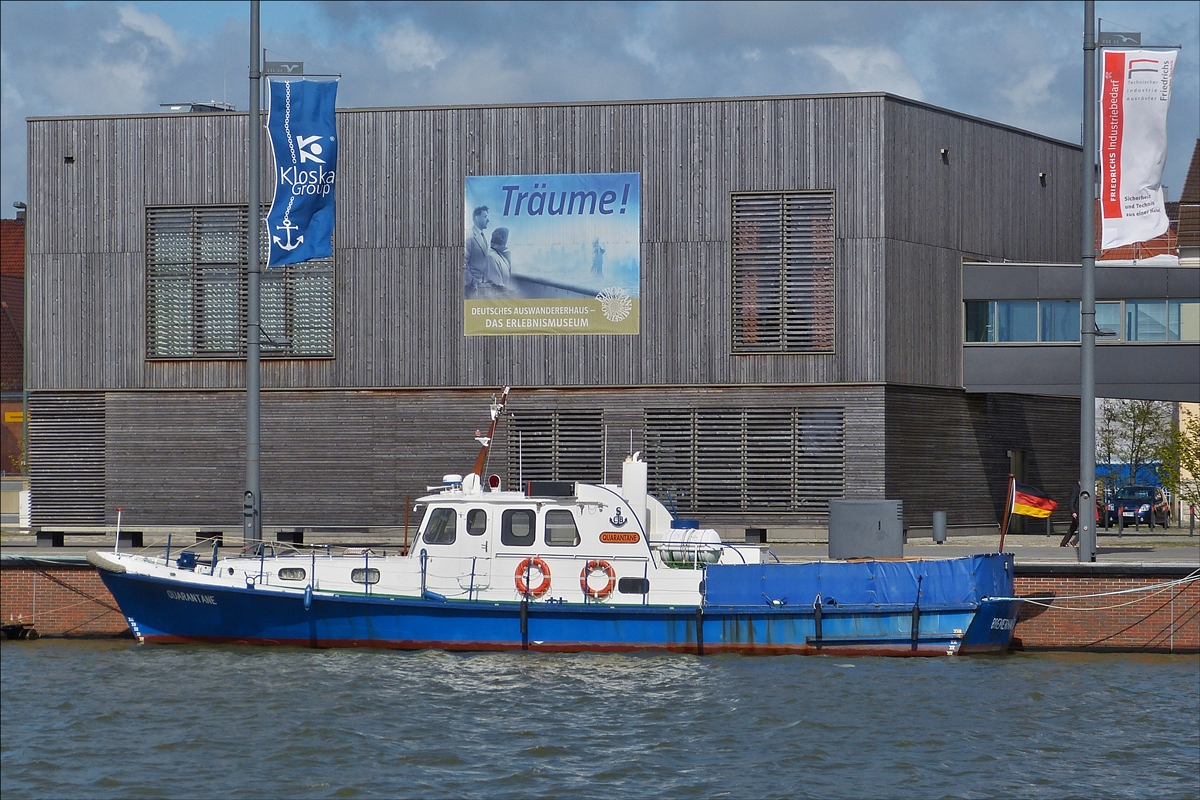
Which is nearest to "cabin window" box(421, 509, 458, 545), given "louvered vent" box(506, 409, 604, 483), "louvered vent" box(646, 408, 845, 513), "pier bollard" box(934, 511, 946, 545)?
"louvered vent" box(506, 409, 604, 483)

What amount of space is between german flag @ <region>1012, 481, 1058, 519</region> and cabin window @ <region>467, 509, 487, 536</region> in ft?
32.3

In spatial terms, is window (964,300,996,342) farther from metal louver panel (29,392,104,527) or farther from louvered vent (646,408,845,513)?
metal louver panel (29,392,104,527)

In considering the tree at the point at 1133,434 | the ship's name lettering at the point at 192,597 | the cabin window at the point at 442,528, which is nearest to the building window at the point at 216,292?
the ship's name lettering at the point at 192,597

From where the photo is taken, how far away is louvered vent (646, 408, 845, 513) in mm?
38219

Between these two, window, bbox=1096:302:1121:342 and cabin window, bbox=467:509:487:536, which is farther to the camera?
window, bbox=1096:302:1121:342

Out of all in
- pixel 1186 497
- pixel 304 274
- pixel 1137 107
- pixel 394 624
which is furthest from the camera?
pixel 304 274

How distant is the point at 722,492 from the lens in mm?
38344

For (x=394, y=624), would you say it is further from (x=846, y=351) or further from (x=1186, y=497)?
(x=1186, y=497)

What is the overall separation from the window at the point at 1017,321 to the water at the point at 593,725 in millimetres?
16897

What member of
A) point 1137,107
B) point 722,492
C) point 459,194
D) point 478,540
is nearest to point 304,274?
point 459,194

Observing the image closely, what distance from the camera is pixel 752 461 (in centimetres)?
3838

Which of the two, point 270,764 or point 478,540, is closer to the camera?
point 270,764

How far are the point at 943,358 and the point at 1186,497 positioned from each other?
7.14 metres

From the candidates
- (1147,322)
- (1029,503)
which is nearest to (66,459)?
(1029,503)
